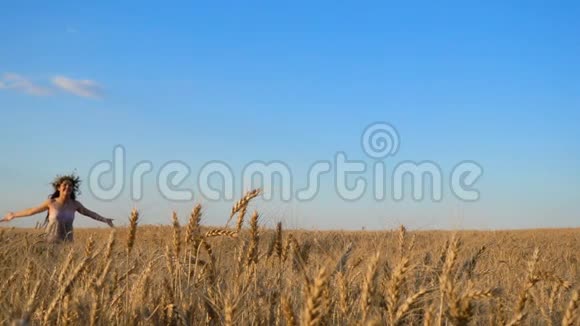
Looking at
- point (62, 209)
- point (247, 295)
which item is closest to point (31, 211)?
point (62, 209)

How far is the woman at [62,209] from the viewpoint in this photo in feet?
35.9

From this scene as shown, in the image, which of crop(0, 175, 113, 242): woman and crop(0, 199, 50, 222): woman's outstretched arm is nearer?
crop(0, 199, 50, 222): woman's outstretched arm

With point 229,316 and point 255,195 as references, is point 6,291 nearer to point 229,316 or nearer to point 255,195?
point 255,195

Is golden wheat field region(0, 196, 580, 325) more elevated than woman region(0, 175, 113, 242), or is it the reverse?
woman region(0, 175, 113, 242)

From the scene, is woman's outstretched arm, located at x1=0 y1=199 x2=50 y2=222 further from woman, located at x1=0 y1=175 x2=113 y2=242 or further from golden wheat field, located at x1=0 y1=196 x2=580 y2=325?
golden wheat field, located at x1=0 y1=196 x2=580 y2=325

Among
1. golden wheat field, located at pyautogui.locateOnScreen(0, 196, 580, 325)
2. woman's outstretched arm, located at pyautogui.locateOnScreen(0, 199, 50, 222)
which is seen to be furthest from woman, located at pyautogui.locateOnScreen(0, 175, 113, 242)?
golden wheat field, located at pyautogui.locateOnScreen(0, 196, 580, 325)

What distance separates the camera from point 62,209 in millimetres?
11195

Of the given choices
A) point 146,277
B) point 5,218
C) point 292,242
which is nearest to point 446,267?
point 292,242

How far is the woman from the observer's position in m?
10.9

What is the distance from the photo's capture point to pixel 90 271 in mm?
3516

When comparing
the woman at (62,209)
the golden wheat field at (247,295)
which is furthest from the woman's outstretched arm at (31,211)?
the golden wheat field at (247,295)

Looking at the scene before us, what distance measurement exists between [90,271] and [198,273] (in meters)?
0.66

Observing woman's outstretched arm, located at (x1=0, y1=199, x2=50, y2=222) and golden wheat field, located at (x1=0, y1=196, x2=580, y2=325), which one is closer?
golden wheat field, located at (x1=0, y1=196, x2=580, y2=325)

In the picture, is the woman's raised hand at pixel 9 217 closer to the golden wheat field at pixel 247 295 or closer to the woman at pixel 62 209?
the woman at pixel 62 209
